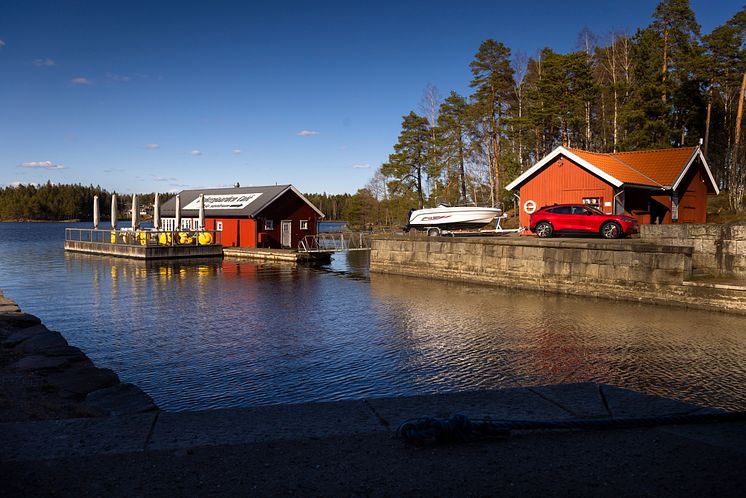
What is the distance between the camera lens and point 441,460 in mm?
4480

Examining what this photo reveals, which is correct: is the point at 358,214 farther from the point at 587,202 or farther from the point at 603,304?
the point at 603,304

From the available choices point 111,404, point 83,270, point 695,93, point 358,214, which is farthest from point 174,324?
point 358,214

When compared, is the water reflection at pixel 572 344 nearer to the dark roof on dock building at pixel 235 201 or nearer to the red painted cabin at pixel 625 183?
the red painted cabin at pixel 625 183

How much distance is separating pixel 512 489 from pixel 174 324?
44.7ft

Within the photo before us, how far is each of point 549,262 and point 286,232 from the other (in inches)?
1125

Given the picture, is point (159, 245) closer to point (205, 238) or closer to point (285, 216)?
point (205, 238)

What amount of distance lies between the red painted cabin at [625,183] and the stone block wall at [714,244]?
7.20 m

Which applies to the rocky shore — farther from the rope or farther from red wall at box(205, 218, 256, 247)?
red wall at box(205, 218, 256, 247)

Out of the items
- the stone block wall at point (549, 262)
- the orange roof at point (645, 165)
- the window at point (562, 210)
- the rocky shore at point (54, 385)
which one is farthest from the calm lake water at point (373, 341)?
the orange roof at point (645, 165)

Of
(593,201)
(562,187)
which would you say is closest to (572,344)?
(593,201)

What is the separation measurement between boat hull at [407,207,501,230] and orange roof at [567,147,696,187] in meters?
5.68

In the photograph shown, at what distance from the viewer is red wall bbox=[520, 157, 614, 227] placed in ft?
90.8

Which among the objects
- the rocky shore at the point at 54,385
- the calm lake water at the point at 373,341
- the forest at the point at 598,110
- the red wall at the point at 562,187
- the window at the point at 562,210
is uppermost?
the forest at the point at 598,110

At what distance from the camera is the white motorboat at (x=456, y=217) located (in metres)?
31.0
